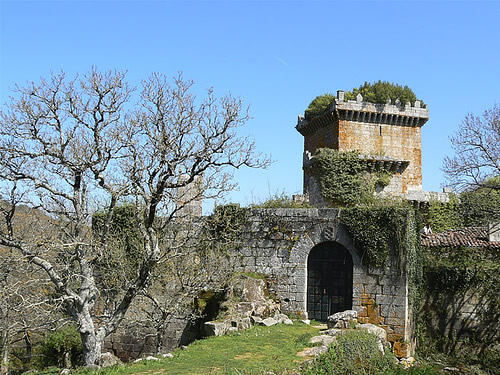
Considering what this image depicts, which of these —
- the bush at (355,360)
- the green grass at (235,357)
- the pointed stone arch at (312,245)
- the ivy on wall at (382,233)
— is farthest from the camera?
the pointed stone arch at (312,245)

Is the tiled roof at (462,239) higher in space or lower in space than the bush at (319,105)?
lower

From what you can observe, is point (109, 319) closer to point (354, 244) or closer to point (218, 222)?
point (218, 222)

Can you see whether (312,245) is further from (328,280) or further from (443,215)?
(443,215)

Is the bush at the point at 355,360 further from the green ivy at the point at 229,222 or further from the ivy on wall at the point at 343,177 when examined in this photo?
the ivy on wall at the point at 343,177

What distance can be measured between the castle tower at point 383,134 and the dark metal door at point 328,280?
16189mm

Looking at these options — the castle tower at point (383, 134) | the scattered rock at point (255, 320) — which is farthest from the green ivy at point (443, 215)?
the scattered rock at point (255, 320)

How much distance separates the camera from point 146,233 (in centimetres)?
1234

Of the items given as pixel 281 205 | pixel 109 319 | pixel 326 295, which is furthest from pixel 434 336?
pixel 109 319

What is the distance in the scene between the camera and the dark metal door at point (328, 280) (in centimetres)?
1471

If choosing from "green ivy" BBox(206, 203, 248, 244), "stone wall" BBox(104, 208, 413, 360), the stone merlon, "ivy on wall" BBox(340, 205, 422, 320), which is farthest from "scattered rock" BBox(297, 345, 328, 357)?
the stone merlon

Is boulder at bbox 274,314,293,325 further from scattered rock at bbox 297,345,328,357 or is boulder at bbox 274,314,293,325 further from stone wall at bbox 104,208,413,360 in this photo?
scattered rock at bbox 297,345,328,357

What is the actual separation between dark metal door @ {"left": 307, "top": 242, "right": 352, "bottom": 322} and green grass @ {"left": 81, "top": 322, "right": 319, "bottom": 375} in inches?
126

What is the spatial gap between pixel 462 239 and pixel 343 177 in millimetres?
10237

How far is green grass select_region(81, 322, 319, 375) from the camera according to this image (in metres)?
8.27
